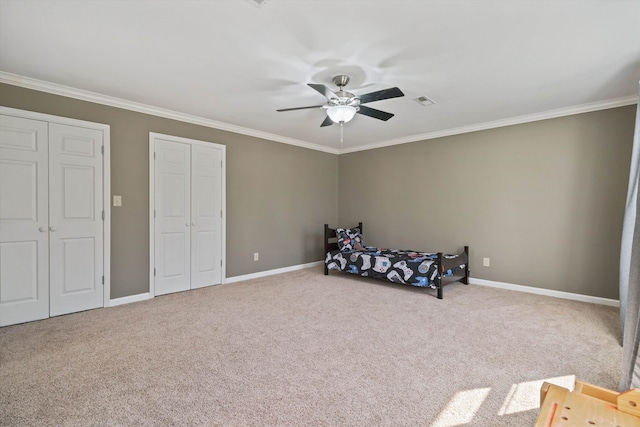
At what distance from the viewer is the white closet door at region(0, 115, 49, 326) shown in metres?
3.04

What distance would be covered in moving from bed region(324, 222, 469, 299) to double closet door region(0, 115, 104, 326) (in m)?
3.33

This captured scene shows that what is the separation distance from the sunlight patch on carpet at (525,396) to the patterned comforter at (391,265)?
6.43ft

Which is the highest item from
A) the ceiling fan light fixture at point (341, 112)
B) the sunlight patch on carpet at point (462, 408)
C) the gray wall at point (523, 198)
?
the ceiling fan light fixture at point (341, 112)

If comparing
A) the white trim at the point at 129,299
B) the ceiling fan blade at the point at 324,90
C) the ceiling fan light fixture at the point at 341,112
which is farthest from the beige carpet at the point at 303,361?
the ceiling fan blade at the point at 324,90

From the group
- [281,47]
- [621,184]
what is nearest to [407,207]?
[621,184]

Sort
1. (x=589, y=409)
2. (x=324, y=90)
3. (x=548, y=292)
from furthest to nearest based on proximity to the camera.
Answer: (x=548, y=292) < (x=324, y=90) < (x=589, y=409)

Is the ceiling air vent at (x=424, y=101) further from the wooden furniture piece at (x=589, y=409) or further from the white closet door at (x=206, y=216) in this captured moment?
the wooden furniture piece at (x=589, y=409)

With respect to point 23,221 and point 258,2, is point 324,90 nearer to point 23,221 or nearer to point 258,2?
point 258,2

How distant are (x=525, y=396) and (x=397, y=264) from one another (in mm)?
2480

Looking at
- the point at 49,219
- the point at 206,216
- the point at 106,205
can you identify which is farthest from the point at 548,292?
the point at 49,219

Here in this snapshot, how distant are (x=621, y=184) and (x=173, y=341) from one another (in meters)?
5.14

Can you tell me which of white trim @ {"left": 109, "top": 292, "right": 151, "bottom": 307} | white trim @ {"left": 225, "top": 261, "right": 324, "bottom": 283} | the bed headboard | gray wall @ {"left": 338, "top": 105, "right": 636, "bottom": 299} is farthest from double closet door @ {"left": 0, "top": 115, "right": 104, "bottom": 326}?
gray wall @ {"left": 338, "top": 105, "right": 636, "bottom": 299}

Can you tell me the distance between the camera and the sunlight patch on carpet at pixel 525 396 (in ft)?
5.89

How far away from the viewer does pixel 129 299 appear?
381 centimetres
